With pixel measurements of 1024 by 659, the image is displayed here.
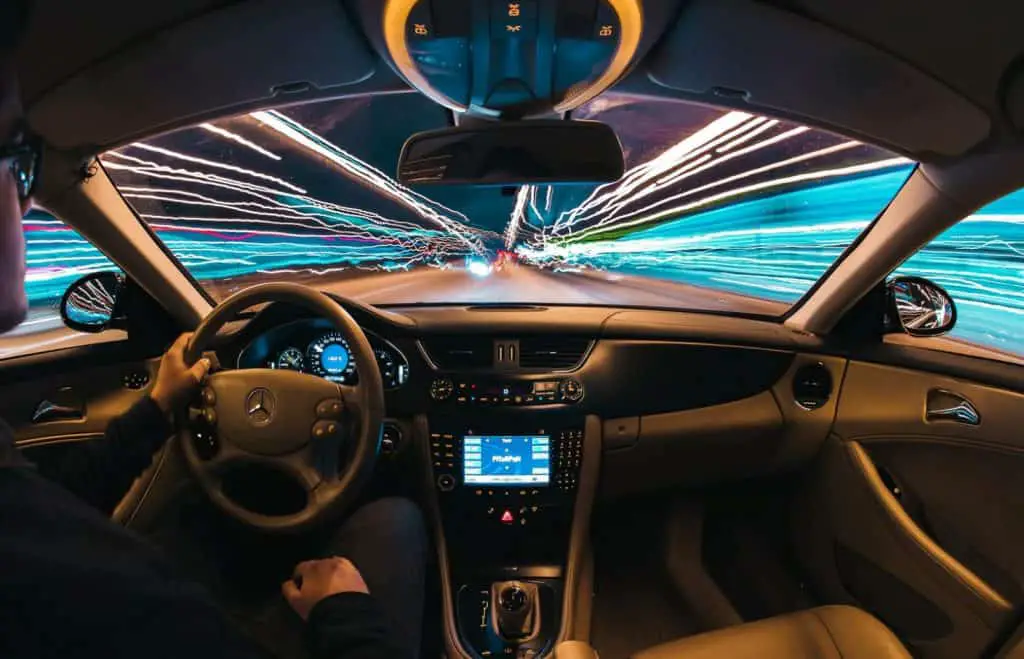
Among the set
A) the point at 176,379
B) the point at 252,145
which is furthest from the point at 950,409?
the point at 252,145

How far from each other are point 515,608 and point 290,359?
1442 mm

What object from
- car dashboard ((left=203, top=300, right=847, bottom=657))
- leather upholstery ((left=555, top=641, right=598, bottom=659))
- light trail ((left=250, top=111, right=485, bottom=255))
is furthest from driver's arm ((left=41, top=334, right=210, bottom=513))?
light trail ((left=250, top=111, right=485, bottom=255))

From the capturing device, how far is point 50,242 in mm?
2812

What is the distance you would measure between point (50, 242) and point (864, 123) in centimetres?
299

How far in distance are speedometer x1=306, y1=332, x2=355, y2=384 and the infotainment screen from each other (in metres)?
0.59

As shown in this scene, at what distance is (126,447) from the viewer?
209 cm

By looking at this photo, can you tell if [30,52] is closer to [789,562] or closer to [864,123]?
[864,123]

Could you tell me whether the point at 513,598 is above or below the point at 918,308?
below

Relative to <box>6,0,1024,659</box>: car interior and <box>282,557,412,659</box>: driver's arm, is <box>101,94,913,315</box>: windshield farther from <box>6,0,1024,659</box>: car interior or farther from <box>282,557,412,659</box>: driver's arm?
<box>282,557,412,659</box>: driver's arm

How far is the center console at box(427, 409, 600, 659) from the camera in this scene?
311 cm

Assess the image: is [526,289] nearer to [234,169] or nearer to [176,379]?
[234,169]

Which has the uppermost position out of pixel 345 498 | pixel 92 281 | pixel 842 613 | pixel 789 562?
pixel 92 281

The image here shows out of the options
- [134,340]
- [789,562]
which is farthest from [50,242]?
[789,562]

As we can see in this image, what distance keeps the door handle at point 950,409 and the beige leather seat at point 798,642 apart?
92 centimetres
